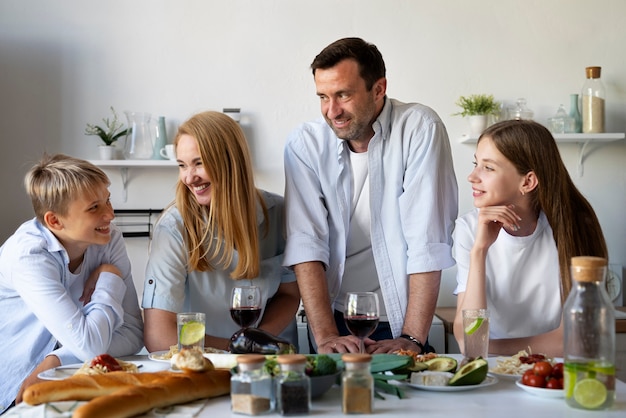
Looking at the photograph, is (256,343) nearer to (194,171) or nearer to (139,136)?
(194,171)

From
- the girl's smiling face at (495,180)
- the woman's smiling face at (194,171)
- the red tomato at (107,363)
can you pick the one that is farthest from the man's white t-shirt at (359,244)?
the red tomato at (107,363)

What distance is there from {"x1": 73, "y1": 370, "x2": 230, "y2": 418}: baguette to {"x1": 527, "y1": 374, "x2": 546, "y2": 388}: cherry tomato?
58 cm

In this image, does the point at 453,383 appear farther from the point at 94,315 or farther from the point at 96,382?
the point at 94,315

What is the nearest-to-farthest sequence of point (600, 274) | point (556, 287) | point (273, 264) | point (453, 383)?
point (600, 274) < point (453, 383) < point (556, 287) < point (273, 264)

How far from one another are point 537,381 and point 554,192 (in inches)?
34.7

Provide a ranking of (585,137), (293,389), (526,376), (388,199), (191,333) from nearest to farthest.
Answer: (293,389), (526,376), (191,333), (388,199), (585,137)

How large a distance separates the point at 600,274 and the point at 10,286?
5.27ft

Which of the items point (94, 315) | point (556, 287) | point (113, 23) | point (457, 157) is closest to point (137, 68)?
point (113, 23)

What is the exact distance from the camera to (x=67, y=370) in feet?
5.55

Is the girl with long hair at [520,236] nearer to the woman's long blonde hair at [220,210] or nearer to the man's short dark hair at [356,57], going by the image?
the man's short dark hair at [356,57]

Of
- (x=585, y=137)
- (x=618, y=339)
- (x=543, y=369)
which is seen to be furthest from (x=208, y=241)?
(x=585, y=137)

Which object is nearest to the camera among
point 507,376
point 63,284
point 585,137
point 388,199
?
point 507,376

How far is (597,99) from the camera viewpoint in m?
3.91

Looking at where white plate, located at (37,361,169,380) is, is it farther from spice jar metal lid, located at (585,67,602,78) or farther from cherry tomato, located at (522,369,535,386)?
spice jar metal lid, located at (585,67,602,78)
